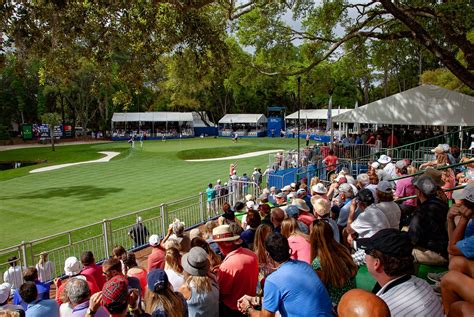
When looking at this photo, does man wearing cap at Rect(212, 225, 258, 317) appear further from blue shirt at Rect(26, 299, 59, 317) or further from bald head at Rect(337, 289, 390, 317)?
bald head at Rect(337, 289, 390, 317)

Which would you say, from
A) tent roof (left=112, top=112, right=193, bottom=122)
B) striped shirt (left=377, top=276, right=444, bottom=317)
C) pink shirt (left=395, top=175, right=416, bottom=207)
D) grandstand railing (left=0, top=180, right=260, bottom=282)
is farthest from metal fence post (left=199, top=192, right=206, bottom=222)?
tent roof (left=112, top=112, right=193, bottom=122)

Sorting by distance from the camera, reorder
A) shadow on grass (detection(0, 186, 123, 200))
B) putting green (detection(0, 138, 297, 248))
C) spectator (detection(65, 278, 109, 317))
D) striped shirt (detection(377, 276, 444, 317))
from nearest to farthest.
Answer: striped shirt (detection(377, 276, 444, 317)) < spectator (detection(65, 278, 109, 317)) < putting green (detection(0, 138, 297, 248)) < shadow on grass (detection(0, 186, 123, 200))

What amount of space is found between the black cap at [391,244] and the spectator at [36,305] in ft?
11.2

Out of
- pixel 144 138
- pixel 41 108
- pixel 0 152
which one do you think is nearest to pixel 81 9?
pixel 0 152

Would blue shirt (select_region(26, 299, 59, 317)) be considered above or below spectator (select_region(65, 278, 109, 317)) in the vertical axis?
below

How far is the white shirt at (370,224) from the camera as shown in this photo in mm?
4496

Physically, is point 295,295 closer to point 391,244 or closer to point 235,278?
point 391,244

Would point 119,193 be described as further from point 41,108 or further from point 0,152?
point 41,108

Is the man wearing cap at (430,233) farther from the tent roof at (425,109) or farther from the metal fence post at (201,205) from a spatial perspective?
the tent roof at (425,109)

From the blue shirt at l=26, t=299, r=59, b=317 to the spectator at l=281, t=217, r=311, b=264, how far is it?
2.72m

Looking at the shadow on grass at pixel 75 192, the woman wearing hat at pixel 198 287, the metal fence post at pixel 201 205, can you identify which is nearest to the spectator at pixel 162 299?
the woman wearing hat at pixel 198 287

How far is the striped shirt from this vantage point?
2477mm

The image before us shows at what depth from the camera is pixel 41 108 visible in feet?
192

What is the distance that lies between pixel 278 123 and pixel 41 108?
119 feet
